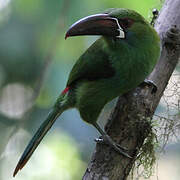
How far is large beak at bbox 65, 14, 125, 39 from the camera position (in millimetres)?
2379

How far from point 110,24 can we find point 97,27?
0.08 m

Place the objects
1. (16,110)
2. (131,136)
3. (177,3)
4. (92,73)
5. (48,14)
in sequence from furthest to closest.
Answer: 1. (16,110)
2. (48,14)
3. (92,73)
4. (177,3)
5. (131,136)

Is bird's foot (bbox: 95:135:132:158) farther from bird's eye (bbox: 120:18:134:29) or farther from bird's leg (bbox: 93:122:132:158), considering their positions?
bird's eye (bbox: 120:18:134:29)

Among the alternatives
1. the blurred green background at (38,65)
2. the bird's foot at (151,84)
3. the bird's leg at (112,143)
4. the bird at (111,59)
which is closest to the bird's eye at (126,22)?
the bird at (111,59)

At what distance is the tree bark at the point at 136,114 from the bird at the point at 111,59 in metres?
0.05

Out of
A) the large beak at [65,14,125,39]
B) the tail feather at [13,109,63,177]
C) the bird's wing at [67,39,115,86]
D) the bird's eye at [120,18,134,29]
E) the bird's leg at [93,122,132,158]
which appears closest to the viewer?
the bird's leg at [93,122,132,158]

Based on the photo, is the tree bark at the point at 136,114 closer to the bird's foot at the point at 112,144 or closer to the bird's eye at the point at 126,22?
the bird's foot at the point at 112,144

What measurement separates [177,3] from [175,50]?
0.28m

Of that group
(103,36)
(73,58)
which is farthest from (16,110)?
(103,36)

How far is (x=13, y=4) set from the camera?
125 inches

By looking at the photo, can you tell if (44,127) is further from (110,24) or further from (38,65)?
(110,24)

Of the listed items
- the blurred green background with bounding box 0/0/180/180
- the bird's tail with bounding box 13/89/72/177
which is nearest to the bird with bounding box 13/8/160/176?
the bird's tail with bounding box 13/89/72/177

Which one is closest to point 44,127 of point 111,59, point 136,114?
point 111,59

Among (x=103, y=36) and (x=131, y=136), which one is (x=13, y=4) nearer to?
(x=103, y=36)
